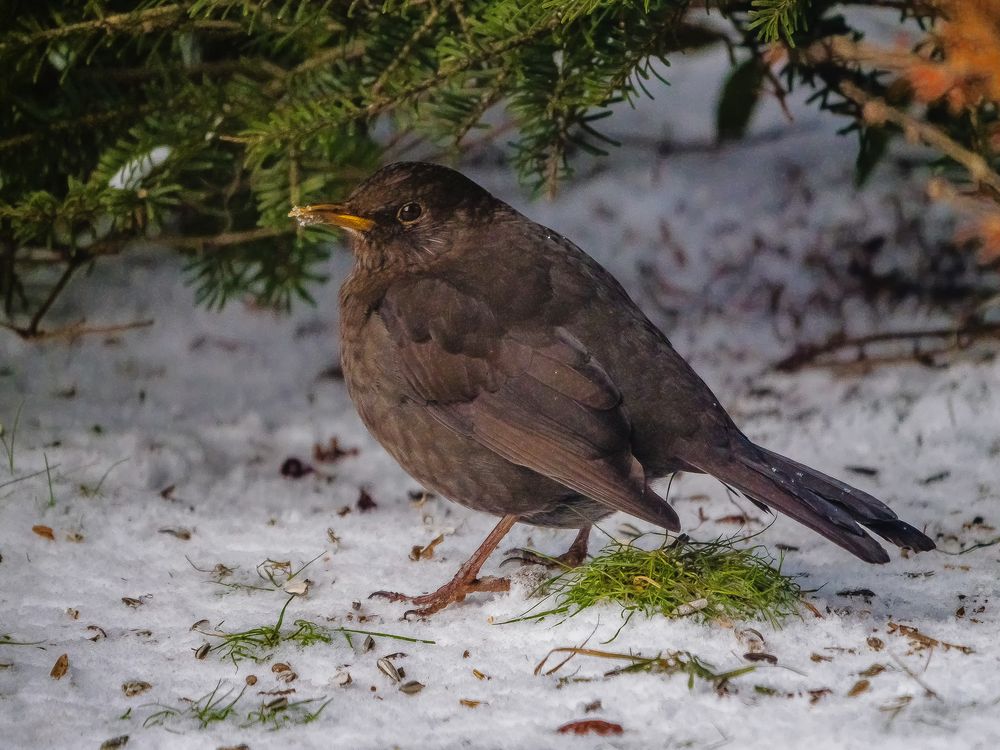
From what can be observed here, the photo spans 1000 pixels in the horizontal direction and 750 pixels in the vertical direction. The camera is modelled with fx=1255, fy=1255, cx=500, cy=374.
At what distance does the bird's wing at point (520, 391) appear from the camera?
3.69 m

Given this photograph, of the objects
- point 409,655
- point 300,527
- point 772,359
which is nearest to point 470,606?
point 409,655

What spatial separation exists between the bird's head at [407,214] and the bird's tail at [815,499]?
4.04ft

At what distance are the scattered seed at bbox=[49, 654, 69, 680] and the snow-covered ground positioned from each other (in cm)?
2

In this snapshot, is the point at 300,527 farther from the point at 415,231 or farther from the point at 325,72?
the point at 325,72

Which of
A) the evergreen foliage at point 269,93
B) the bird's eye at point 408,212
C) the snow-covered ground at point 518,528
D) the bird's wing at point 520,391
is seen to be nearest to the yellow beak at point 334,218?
the bird's eye at point 408,212

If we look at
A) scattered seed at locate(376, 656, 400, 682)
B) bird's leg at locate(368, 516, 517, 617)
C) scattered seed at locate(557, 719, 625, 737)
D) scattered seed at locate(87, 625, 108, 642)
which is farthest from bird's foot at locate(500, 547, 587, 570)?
scattered seed at locate(87, 625, 108, 642)

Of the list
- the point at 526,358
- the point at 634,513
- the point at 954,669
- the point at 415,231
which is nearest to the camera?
the point at 954,669

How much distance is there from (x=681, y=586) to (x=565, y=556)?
0.67 m

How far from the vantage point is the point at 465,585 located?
3.99 metres

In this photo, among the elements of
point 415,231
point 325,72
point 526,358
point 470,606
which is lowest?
point 470,606

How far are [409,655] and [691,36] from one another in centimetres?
354

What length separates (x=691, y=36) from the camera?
5914 millimetres

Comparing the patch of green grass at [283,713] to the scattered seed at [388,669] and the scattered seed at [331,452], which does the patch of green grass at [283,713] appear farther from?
the scattered seed at [331,452]

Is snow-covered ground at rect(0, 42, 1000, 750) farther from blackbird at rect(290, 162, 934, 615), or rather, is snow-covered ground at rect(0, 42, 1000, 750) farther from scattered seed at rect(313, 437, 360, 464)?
blackbird at rect(290, 162, 934, 615)
